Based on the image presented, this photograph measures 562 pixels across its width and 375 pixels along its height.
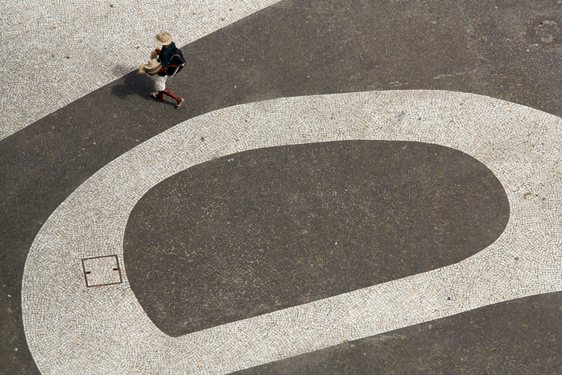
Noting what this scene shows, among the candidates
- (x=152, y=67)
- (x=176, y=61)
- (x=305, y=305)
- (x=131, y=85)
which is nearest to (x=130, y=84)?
(x=131, y=85)

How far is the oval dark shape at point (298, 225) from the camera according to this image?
8344mm

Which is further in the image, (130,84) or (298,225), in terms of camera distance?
(130,84)

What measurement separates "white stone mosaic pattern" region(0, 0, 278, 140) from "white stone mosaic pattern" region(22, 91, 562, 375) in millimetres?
1444

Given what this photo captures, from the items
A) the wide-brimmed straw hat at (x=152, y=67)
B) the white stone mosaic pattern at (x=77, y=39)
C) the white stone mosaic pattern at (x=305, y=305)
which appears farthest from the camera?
the white stone mosaic pattern at (x=77, y=39)

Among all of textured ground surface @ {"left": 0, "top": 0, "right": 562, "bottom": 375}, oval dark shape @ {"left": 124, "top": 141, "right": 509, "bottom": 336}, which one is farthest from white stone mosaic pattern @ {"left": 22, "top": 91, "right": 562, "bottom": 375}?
oval dark shape @ {"left": 124, "top": 141, "right": 509, "bottom": 336}

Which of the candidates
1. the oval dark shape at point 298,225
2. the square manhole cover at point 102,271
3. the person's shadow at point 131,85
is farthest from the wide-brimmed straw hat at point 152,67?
the square manhole cover at point 102,271

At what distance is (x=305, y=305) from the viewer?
8305mm

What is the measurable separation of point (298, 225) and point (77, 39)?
460 centimetres

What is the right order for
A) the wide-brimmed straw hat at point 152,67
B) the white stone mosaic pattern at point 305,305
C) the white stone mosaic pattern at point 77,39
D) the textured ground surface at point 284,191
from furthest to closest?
the white stone mosaic pattern at point 77,39 → the wide-brimmed straw hat at point 152,67 → the textured ground surface at point 284,191 → the white stone mosaic pattern at point 305,305

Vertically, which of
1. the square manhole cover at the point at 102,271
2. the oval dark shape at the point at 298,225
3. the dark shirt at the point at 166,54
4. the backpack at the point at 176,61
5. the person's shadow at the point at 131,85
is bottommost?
the oval dark shape at the point at 298,225

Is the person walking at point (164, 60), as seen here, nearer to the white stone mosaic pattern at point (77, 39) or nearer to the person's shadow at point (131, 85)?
the person's shadow at point (131, 85)

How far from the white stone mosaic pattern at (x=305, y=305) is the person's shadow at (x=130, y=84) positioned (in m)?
0.83

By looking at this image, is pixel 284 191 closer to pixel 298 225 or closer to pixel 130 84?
pixel 298 225

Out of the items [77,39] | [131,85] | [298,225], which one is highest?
[77,39]
